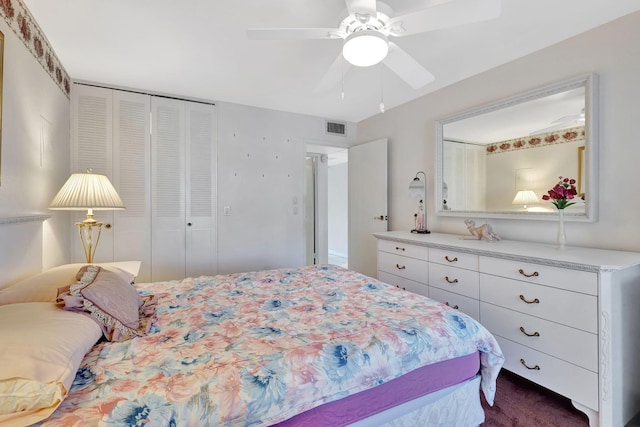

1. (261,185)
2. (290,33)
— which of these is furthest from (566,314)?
(261,185)

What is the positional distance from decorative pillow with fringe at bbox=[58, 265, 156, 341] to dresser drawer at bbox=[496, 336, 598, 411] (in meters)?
2.12

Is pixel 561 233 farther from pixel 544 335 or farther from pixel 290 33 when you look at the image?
pixel 290 33

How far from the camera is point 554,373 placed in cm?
167

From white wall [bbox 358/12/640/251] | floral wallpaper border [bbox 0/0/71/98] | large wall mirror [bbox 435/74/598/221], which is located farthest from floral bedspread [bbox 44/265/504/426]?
floral wallpaper border [bbox 0/0/71/98]

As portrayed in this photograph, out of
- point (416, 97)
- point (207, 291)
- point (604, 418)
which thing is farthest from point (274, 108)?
point (604, 418)

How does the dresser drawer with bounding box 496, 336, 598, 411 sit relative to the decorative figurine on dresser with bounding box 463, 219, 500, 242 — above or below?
below

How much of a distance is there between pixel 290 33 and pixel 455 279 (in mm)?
2005

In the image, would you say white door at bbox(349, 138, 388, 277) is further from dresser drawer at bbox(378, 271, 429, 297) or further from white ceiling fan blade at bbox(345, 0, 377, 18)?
white ceiling fan blade at bbox(345, 0, 377, 18)

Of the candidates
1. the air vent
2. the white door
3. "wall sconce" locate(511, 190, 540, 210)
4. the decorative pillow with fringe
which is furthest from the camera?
the air vent

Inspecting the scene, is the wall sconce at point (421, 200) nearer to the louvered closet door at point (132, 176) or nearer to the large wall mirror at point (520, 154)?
the large wall mirror at point (520, 154)

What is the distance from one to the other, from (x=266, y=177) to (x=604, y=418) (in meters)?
3.38

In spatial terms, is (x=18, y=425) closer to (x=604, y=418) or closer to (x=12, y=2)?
(x=12, y=2)

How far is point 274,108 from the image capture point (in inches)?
142

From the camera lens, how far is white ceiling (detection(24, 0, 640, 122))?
1.75 metres
